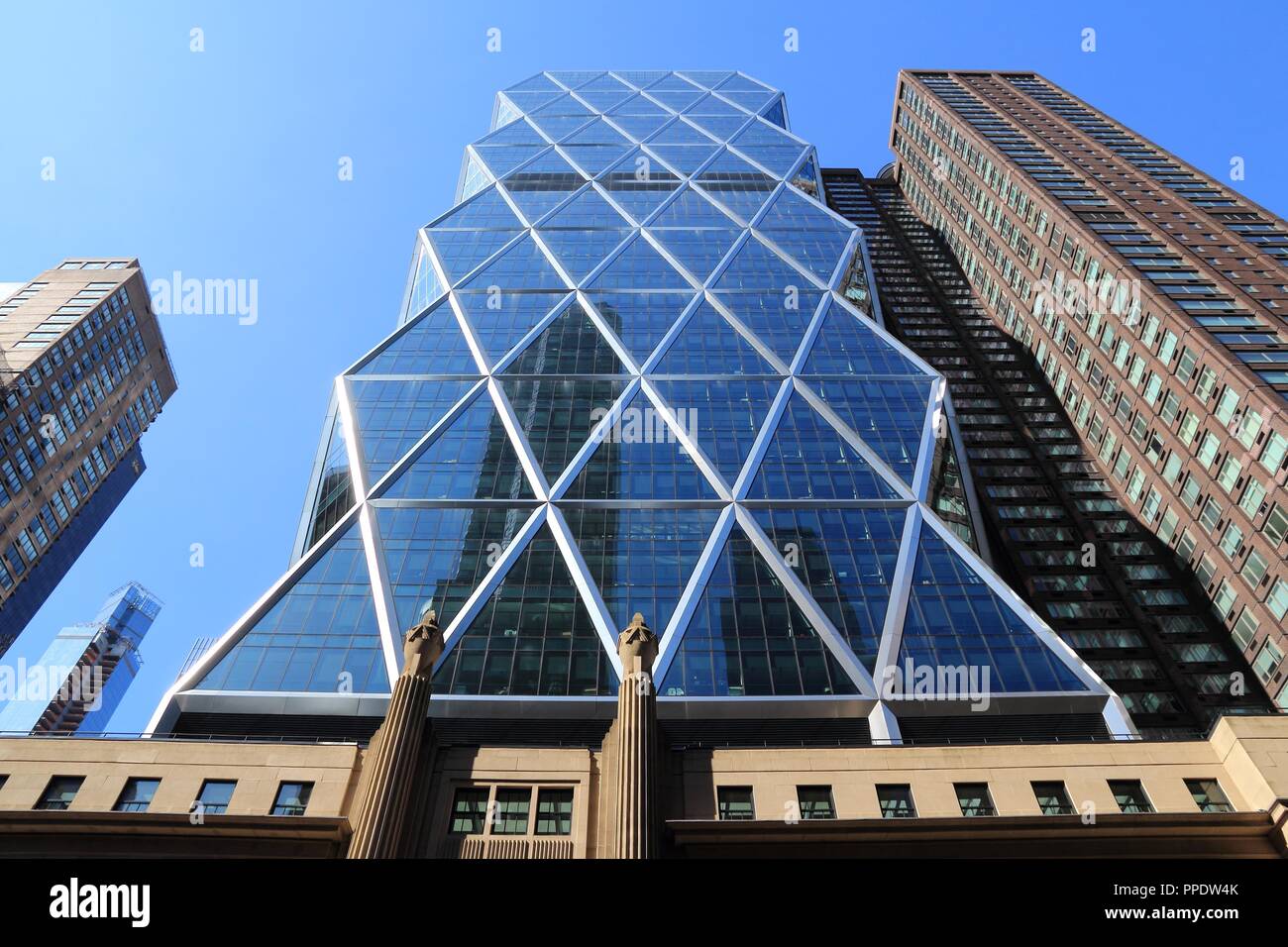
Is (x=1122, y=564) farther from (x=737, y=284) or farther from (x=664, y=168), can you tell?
(x=664, y=168)

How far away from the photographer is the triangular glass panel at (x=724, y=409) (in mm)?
56281

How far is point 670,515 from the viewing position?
51.7 m

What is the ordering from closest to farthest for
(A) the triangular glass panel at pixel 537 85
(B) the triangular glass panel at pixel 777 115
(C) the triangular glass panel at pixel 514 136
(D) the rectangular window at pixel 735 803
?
1. (D) the rectangular window at pixel 735 803
2. (C) the triangular glass panel at pixel 514 136
3. (B) the triangular glass panel at pixel 777 115
4. (A) the triangular glass panel at pixel 537 85

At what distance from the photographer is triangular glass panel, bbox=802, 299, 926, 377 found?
64750 mm

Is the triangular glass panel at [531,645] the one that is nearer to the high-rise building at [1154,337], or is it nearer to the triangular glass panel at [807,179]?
the high-rise building at [1154,337]

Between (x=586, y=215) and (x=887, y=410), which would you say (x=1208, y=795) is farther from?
(x=586, y=215)

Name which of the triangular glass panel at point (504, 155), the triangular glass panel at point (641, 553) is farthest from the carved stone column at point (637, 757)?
the triangular glass panel at point (504, 155)

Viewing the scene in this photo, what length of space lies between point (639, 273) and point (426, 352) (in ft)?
62.7

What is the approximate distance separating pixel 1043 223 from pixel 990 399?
50.9ft

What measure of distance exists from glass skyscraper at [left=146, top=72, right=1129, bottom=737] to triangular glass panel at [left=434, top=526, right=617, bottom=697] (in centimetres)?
12

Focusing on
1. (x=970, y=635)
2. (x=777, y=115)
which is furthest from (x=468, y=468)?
(x=777, y=115)

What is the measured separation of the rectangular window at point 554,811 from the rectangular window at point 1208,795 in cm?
1981

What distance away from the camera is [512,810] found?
30141 mm
